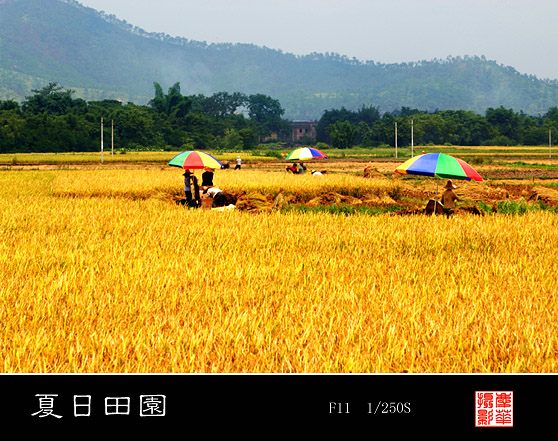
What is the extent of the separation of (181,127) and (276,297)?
3420 inches

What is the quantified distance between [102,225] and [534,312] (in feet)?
23.0

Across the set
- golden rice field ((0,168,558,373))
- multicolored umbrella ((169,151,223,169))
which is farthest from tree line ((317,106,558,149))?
golden rice field ((0,168,558,373))

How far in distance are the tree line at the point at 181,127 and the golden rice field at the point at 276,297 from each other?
5299 centimetres

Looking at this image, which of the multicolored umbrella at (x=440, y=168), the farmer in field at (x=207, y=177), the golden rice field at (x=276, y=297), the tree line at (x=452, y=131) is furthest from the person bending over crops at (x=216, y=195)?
the tree line at (x=452, y=131)

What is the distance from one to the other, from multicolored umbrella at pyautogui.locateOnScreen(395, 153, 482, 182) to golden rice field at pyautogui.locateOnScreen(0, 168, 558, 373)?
1718 mm

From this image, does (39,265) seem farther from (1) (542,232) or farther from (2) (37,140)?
(2) (37,140)

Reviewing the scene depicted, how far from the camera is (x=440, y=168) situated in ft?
36.2

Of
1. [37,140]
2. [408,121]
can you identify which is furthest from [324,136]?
[37,140]

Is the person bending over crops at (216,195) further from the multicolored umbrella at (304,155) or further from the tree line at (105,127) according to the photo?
the tree line at (105,127)

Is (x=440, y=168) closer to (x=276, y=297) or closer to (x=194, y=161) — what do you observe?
(x=194, y=161)

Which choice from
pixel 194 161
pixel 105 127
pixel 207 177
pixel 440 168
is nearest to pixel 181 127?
pixel 105 127

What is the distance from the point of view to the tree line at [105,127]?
68.6 metres

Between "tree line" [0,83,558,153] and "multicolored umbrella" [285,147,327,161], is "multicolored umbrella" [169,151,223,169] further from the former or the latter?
"tree line" [0,83,558,153]

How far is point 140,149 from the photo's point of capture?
74312 millimetres
